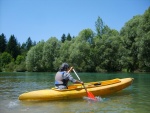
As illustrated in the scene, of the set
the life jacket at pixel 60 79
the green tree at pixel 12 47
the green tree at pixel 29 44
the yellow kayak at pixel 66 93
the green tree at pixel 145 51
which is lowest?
the yellow kayak at pixel 66 93

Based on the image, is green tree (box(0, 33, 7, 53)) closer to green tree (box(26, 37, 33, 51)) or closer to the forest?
green tree (box(26, 37, 33, 51))

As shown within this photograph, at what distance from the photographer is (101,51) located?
140ft

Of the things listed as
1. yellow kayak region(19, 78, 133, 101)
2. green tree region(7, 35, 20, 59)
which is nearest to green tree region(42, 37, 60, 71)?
green tree region(7, 35, 20, 59)

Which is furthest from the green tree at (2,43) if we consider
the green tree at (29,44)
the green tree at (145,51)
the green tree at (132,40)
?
the green tree at (145,51)

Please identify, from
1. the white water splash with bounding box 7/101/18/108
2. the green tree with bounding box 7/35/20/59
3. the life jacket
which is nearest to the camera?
the white water splash with bounding box 7/101/18/108

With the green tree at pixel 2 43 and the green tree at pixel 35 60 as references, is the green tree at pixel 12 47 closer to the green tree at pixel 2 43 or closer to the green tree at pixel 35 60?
the green tree at pixel 2 43

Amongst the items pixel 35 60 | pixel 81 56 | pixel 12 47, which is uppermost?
pixel 12 47

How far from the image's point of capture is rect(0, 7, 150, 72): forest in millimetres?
34469

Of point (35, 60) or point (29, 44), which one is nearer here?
point (35, 60)

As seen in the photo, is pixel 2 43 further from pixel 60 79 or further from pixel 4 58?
pixel 60 79

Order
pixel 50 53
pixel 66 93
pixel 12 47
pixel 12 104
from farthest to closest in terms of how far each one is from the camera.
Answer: pixel 12 47 < pixel 50 53 < pixel 66 93 < pixel 12 104

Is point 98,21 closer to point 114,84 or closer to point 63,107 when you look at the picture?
point 114,84

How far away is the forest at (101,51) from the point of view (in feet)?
113

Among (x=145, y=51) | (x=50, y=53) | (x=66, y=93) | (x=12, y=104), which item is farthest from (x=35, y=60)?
(x=12, y=104)
